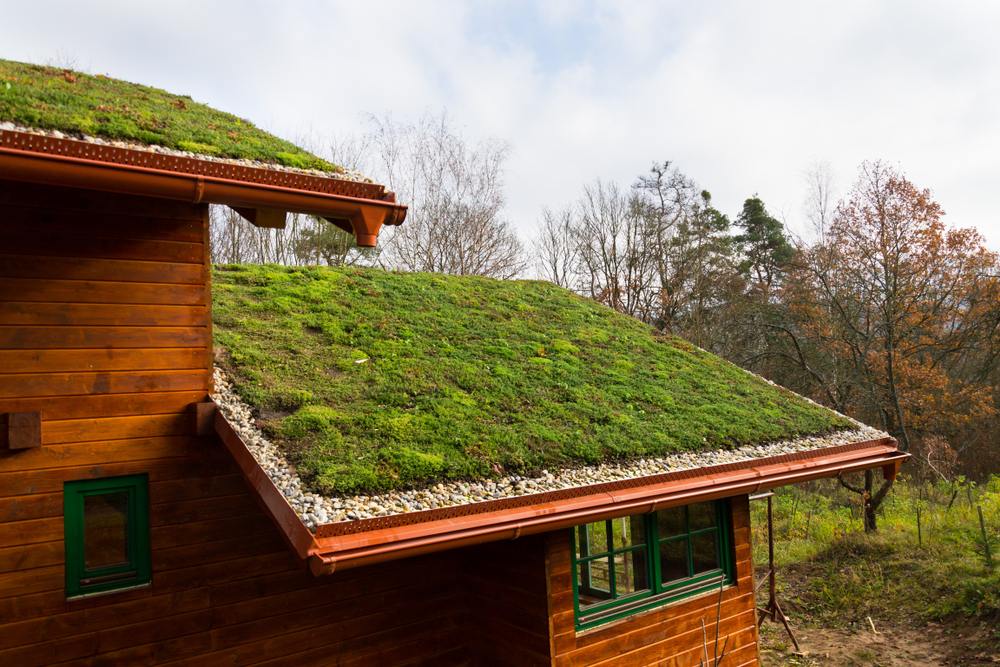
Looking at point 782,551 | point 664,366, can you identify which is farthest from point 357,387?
point 782,551

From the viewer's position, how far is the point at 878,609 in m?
9.01

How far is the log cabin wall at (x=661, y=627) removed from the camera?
5027mm

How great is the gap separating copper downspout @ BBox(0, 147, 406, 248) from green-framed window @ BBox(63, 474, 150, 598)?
207cm

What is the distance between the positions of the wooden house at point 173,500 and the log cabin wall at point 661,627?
27mm

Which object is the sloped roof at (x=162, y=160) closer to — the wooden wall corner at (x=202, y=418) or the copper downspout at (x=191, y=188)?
the copper downspout at (x=191, y=188)

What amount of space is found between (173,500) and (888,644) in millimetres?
8854

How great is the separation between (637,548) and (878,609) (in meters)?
5.95

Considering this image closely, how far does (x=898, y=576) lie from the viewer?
960 centimetres

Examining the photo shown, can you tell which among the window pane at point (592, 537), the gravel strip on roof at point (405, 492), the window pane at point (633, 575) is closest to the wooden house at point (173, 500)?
the gravel strip on roof at point (405, 492)

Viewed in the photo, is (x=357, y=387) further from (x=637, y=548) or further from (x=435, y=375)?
(x=637, y=548)

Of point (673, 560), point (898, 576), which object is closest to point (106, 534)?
point (673, 560)

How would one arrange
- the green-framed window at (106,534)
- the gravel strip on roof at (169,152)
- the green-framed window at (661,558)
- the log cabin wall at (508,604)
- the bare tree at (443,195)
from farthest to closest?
the bare tree at (443,195) → the green-framed window at (661,558) → the log cabin wall at (508,604) → the green-framed window at (106,534) → the gravel strip on roof at (169,152)

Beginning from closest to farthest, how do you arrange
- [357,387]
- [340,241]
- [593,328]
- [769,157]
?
[357,387] < [593,328] < [340,241] < [769,157]

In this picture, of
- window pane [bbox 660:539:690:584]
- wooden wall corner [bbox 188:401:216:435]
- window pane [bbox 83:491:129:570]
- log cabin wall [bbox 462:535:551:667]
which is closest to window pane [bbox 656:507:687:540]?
window pane [bbox 660:539:690:584]
